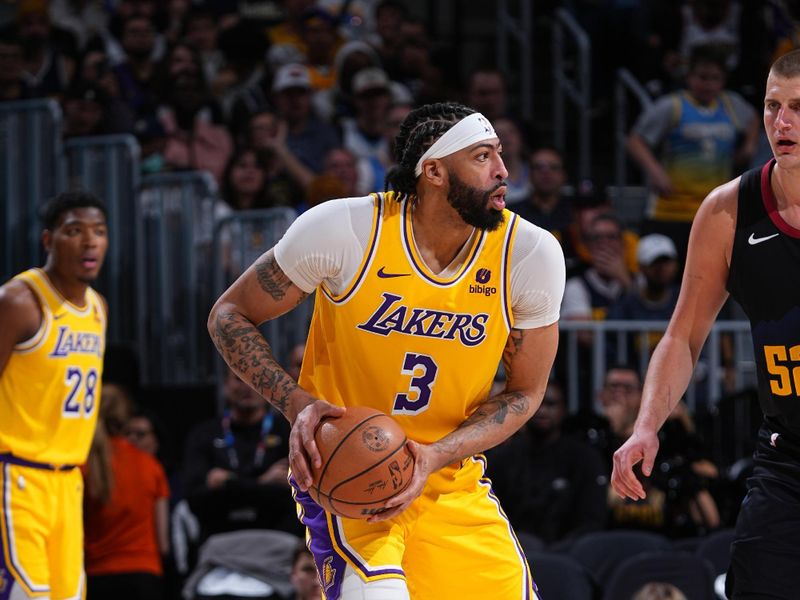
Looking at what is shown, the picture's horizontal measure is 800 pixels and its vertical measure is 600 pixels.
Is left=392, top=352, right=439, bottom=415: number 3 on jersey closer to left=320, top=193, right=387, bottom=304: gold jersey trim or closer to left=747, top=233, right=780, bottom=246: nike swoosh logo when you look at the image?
left=320, top=193, right=387, bottom=304: gold jersey trim

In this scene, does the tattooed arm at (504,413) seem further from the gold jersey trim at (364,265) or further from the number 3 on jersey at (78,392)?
the number 3 on jersey at (78,392)

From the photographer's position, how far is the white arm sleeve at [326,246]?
4.44 meters

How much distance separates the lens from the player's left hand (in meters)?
4.12

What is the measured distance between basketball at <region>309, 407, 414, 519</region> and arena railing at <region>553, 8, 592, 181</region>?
27.0 feet

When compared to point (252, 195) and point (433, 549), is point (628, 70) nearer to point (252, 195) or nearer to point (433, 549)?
point (252, 195)

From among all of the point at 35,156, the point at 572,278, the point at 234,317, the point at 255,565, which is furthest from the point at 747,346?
the point at 234,317

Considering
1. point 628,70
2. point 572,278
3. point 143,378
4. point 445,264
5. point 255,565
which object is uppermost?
point 628,70

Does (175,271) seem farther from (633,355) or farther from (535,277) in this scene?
(535,277)

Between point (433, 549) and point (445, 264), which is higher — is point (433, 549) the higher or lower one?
the lower one

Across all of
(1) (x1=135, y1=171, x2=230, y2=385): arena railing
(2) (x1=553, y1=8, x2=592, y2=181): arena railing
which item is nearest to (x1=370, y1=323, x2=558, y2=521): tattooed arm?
(1) (x1=135, y1=171, x2=230, y2=385): arena railing

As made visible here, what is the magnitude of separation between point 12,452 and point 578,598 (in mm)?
2898

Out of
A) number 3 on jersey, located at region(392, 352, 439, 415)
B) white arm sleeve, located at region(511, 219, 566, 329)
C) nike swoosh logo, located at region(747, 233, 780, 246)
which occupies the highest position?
nike swoosh logo, located at region(747, 233, 780, 246)

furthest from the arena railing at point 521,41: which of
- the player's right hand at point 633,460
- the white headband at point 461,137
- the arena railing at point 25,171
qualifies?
the player's right hand at point 633,460

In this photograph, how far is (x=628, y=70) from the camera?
41.7ft
